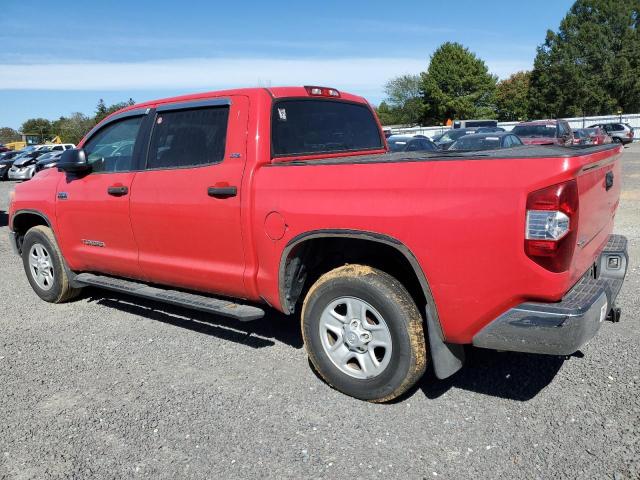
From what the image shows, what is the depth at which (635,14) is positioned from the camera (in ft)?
228

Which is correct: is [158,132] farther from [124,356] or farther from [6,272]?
[6,272]

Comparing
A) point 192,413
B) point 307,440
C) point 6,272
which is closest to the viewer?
point 307,440

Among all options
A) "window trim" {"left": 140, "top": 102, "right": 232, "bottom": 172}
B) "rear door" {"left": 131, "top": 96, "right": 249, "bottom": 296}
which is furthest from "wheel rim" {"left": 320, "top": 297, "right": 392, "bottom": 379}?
"window trim" {"left": 140, "top": 102, "right": 232, "bottom": 172}

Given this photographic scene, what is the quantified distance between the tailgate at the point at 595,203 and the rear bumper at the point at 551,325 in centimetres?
17

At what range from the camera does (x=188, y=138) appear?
4.18 m

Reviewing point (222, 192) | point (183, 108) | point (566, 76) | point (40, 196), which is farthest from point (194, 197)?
point (566, 76)

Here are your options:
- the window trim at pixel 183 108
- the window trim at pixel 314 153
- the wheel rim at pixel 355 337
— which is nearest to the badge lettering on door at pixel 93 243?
the window trim at pixel 183 108

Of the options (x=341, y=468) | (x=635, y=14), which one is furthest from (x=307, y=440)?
(x=635, y=14)

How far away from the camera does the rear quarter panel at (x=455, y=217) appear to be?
2639 mm

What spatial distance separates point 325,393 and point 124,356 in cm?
172

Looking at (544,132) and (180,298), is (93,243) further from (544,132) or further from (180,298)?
(544,132)

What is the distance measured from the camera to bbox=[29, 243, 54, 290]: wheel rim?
5531 millimetres

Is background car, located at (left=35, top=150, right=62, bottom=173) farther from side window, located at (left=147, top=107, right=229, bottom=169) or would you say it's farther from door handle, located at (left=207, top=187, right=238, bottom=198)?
door handle, located at (left=207, top=187, right=238, bottom=198)

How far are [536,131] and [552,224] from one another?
17089 millimetres
